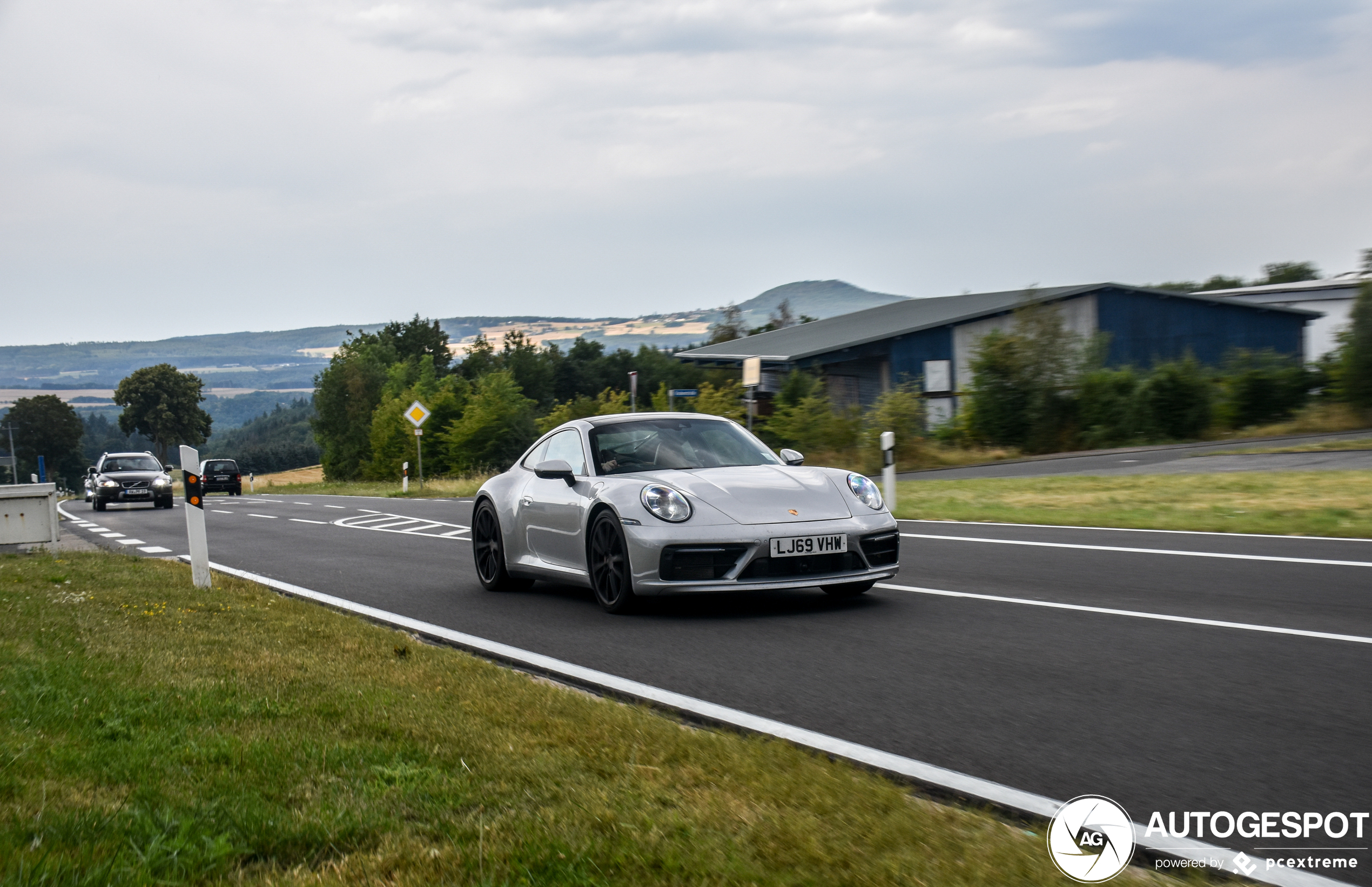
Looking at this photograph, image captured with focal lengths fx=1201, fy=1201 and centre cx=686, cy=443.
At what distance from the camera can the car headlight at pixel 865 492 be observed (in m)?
7.87

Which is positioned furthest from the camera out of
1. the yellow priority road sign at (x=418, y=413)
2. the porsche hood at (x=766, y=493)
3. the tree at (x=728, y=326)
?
the tree at (x=728, y=326)

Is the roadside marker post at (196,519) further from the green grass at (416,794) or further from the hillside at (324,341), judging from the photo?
the hillside at (324,341)

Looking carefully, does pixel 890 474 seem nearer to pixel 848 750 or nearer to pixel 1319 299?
pixel 848 750

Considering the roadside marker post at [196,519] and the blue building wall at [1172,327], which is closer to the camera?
the roadside marker post at [196,519]

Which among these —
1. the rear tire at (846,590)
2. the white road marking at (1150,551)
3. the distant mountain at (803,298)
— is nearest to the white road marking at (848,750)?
the rear tire at (846,590)

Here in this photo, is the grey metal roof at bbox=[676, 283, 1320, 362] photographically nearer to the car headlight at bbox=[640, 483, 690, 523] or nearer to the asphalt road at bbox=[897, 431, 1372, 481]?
the asphalt road at bbox=[897, 431, 1372, 481]

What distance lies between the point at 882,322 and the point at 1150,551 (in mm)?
40308

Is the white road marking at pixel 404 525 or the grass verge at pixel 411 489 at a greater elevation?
the white road marking at pixel 404 525

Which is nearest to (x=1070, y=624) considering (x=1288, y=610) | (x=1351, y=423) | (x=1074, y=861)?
(x=1288, y=610)

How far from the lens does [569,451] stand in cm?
912

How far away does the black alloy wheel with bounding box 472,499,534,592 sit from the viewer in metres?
9.63

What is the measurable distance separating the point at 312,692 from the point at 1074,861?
3.31 metres

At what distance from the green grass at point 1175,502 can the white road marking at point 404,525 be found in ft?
20.1

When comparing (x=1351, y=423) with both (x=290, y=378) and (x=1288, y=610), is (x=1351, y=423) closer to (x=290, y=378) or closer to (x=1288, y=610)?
(x=1288, y=610)
